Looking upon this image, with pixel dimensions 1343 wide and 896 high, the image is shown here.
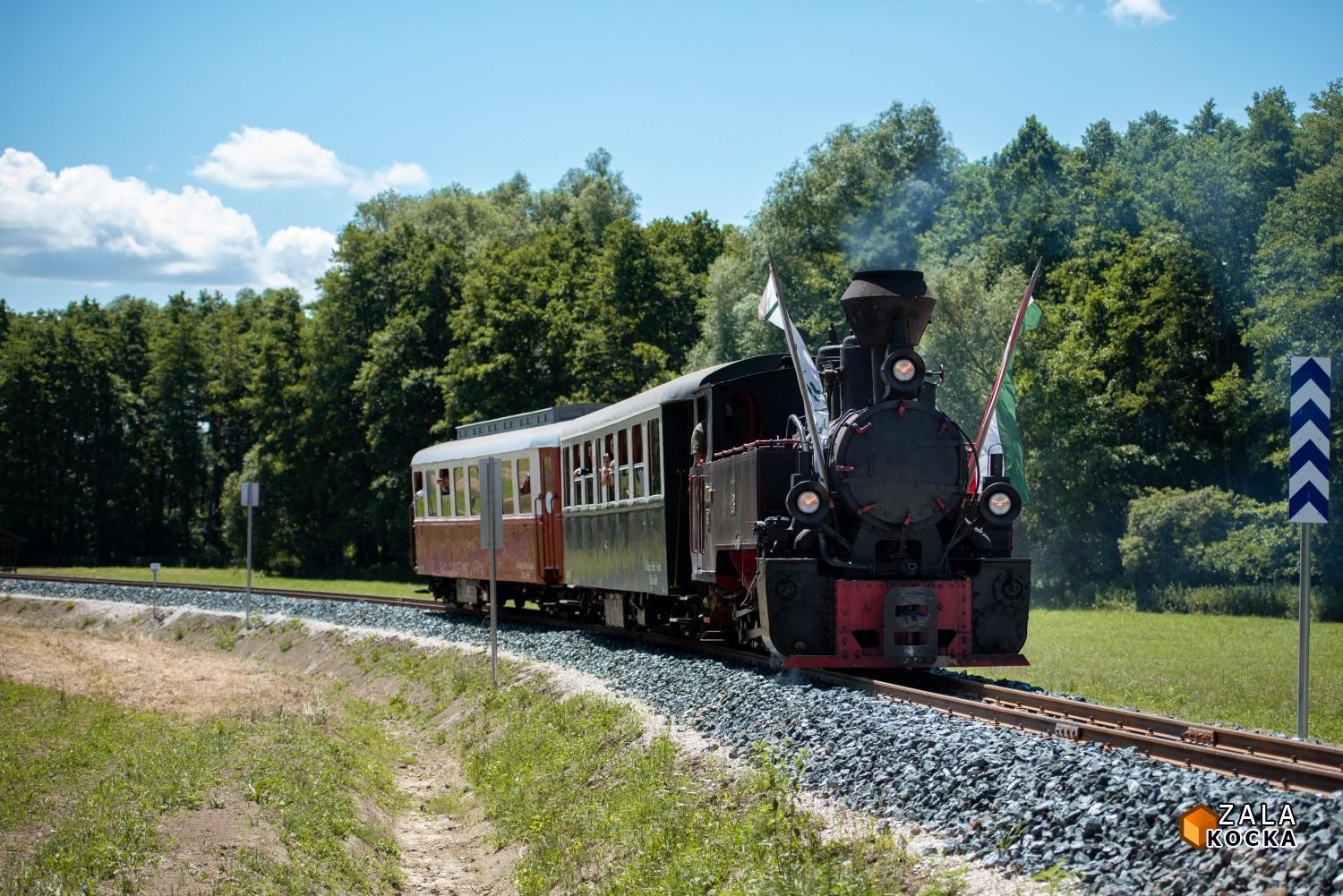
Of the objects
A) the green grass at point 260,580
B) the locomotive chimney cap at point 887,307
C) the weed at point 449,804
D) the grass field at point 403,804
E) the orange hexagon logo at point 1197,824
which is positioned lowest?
the weed at point 449,804

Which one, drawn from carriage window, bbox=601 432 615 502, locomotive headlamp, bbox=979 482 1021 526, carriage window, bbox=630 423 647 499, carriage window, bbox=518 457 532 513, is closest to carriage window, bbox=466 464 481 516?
carriage window, bbox=518 457 532 513

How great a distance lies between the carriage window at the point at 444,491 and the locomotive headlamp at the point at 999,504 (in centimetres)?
1524

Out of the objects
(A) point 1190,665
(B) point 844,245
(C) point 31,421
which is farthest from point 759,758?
(C) point 31,421

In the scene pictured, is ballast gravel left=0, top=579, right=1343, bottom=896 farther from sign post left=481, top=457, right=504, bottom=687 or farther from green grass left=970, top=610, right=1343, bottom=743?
sign post left=481, top=457, right=504, bottom=687

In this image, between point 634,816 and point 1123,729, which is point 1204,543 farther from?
point 634,816

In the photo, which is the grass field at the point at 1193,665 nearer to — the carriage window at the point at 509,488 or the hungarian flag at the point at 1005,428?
the hungarian flag at the point at 1005,428

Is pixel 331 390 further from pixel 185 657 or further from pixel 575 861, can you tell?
pixel 575 861

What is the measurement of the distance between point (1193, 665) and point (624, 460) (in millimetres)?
7825

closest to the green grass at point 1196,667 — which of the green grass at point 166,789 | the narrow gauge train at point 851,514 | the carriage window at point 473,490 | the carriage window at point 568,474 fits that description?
the narrow gauge train at point 851,514

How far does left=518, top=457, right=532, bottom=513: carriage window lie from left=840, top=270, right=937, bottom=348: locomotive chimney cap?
10660 mm

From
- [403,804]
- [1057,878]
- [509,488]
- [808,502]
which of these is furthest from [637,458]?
[1057,878]

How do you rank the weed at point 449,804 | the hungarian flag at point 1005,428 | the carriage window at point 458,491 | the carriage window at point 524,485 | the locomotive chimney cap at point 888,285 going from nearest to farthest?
the locomotive chimney cap at point 888,285, the weed at point 449,804, the hungarian flag at point 1005,428, the carriage window at point 524,485, the carriage window at point 458,491

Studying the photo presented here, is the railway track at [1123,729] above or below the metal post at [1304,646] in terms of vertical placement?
below

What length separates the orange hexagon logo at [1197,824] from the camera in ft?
20.7
